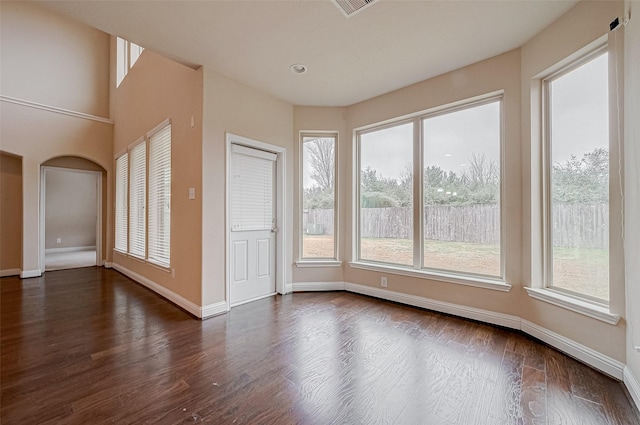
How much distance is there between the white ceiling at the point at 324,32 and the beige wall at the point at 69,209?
7.51 m

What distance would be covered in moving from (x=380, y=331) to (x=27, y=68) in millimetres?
7957

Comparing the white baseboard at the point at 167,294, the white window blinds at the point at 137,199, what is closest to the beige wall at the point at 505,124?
the white baseboard at the point at 167,294

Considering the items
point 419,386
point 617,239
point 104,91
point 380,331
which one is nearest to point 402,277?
point 380,331

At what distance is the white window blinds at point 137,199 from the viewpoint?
15.1 ft

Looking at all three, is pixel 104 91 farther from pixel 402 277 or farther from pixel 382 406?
pixel 382 406

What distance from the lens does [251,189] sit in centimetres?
379

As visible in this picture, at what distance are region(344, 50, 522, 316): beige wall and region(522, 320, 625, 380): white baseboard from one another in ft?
0.72

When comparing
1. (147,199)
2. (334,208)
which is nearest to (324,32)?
(334,208)

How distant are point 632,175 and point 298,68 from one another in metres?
2.99

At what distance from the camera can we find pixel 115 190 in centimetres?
591

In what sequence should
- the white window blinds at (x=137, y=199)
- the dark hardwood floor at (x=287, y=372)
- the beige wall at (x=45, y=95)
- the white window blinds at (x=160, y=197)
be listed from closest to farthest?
the dark hardwood floor at (x=287, y=372)
the white window blinds at (x=160, y=197)
the white window blinds at (x=137, y=199)
the beige wall at (x=45, y=95)

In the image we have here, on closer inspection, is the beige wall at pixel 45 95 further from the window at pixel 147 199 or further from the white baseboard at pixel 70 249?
the white baseboard at pixel 70 249

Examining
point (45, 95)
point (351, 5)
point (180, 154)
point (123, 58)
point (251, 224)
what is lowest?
point (251, 224)

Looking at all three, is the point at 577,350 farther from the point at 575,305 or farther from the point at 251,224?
the point at 251,224
